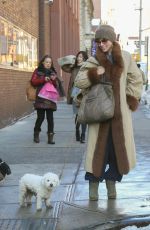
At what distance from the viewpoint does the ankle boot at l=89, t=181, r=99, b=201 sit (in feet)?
→ 20.3

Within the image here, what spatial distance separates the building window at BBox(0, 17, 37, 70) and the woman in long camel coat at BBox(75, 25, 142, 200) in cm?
756

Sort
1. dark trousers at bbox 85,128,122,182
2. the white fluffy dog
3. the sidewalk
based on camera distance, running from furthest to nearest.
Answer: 1. dark trousers at bbox 85,128,122,182
2. the white fluffy dog
3. the sidewalk

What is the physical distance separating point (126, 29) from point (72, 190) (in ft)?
334

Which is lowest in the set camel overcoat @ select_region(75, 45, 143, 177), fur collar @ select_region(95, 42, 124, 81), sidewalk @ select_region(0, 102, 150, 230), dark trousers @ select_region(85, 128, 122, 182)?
sidewalk @ select_region(0, 102, 150, 230)

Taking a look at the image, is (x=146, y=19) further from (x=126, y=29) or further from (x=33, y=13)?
(x=33, y=13)

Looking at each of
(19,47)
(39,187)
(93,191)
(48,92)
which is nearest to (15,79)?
(19,47)

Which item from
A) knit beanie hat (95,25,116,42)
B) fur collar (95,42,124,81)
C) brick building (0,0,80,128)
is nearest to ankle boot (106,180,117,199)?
fur collar (95,42,124,81)

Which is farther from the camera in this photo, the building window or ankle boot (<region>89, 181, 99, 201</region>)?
the building window

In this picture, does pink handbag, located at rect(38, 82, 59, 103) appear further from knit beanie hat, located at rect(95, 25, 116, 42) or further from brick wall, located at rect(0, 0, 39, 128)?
knit beanie hat, located at rect(95, 25, 116, 42)

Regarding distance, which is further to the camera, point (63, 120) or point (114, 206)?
point (63, 120)

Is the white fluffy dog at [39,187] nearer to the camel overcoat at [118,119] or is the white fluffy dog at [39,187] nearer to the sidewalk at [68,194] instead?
the sidewalk at [68,194]

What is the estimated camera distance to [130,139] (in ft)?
20.0

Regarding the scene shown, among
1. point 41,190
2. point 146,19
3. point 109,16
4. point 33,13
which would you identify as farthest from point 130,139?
point 146,19

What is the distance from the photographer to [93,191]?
620 cm
